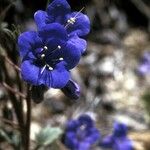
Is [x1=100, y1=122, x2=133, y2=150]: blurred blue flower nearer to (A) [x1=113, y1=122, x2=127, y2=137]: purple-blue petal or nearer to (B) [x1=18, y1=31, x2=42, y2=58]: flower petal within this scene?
(A) [x1=113, y1=122, x2=127, y2=137]: purple-blue petal

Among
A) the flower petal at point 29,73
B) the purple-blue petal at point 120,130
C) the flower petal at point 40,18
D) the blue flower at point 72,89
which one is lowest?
the flower petal at point 29,73

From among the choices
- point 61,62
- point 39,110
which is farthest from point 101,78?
point 61,62

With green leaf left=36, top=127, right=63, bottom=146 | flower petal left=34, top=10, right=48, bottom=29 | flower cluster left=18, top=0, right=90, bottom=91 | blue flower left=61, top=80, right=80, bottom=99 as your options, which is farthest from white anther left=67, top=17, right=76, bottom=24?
green leaf left=36, top=127, right=63, bottom=146

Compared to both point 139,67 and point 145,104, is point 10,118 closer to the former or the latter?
point 145,104

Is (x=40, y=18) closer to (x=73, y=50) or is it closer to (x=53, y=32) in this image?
(x=53, y=32)

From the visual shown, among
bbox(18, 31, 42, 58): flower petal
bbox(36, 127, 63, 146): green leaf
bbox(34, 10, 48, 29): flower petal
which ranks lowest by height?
bbox(18, 31, 42, 58): flower petal

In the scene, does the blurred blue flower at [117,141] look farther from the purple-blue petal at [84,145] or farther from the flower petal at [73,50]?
the flower petal at [73,50]

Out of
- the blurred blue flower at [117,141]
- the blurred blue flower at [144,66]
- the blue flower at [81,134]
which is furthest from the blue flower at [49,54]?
the blurred blue flower at [144,66]

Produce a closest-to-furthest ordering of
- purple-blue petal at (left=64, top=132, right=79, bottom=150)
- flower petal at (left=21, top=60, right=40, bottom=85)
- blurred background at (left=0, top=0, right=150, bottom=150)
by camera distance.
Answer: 1. flower petal at (left=21, top=60, right=40, bottom=85)
2. purple-blue petal at (left=64, top=132, right=79, bottom=150)
3. blurred background at (left=0, top=0, right=150, bottom=150)
